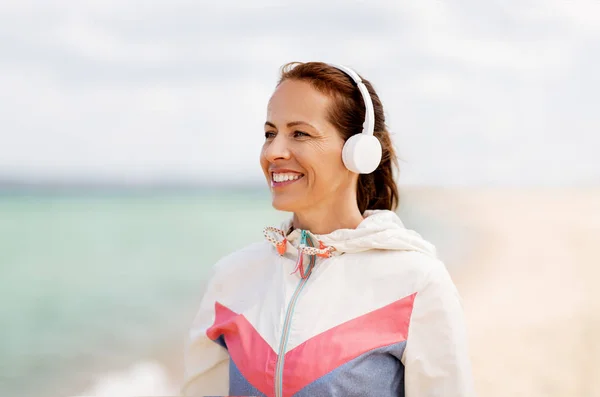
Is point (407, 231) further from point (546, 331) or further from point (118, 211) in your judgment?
point (118, 211)

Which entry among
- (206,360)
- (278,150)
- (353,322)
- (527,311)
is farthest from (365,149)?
(527,311)

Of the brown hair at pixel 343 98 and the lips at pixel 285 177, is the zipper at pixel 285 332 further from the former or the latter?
the brown hair at pixel 343 98

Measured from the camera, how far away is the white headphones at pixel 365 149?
1.91 meters

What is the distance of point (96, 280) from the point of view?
38.9ft

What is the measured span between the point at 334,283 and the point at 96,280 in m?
10.6

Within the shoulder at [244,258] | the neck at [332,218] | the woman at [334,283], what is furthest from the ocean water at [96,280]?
the neck at [332,218]

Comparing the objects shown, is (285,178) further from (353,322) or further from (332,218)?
(353,322)

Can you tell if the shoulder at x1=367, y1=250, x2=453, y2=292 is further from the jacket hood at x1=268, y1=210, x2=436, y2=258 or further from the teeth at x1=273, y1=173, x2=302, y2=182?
the teeth at x1=273, y1=173, x2=302, y2=182

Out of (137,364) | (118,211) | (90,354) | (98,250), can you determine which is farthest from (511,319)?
(118,211)

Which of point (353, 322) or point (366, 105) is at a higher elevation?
point (366, 105)

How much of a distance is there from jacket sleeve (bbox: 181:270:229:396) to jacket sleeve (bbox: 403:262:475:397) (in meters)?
0.65

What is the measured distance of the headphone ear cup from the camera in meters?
1.91

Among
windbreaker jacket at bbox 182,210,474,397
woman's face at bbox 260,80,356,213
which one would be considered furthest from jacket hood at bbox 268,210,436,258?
woman's face at bbox 260,80,356,213

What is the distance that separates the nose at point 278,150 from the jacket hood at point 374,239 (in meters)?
0.25
